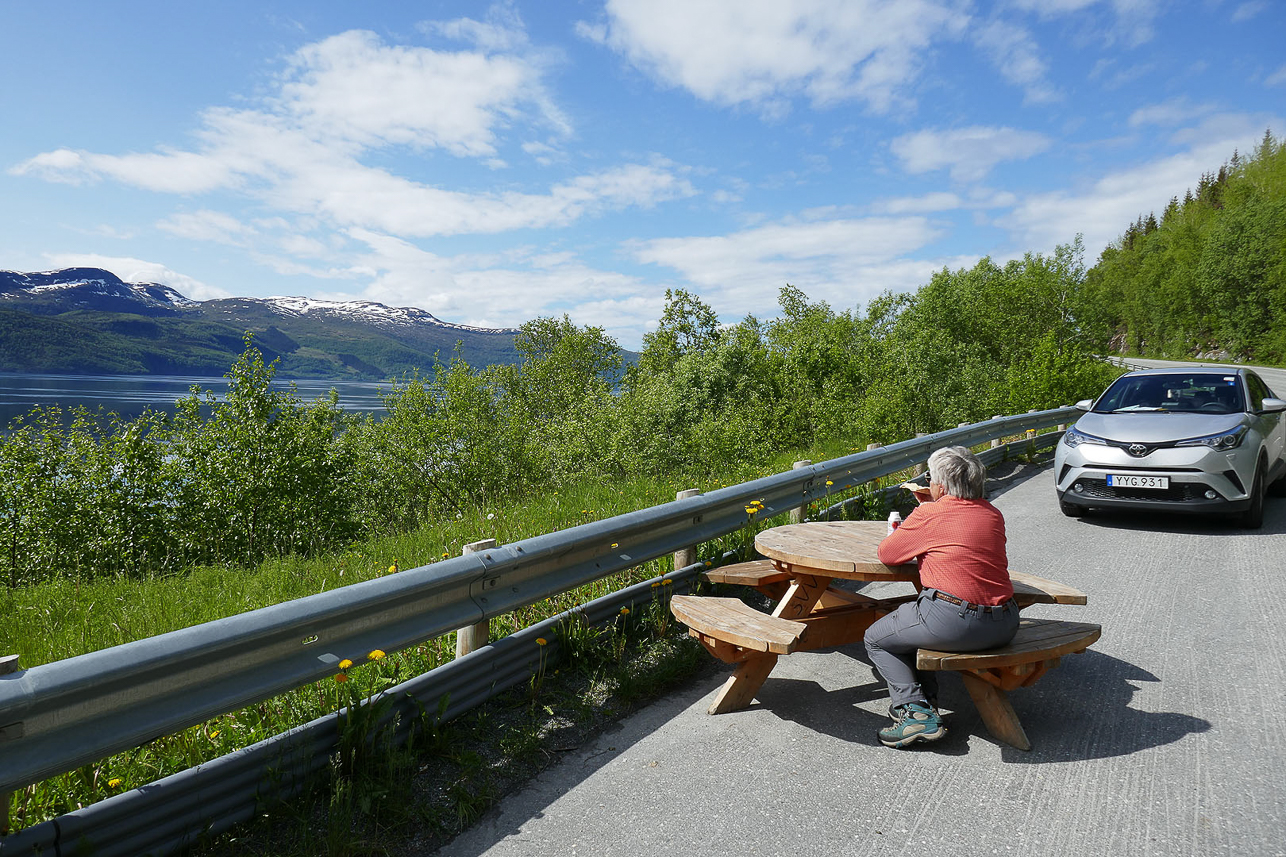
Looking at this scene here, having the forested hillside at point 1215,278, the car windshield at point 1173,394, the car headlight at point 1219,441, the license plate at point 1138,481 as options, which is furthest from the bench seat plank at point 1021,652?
the forested hillside at point 1215,278

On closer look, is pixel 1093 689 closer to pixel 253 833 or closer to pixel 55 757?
pixel 253 833


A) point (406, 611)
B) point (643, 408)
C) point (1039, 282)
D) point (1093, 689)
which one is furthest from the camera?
point (1039, 282)

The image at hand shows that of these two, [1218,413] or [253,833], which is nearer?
[253,833]

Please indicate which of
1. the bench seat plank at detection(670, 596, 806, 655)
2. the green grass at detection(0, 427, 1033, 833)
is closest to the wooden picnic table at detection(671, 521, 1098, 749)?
the bench seat plank at detection(670, 596, 806, 655)

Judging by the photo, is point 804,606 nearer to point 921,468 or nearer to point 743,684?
point 743,684

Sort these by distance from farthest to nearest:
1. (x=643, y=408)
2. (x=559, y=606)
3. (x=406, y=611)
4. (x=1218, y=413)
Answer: (x=643, y=408), (x=1218, y=413), (x=559, y=606), (x=406, y=611)

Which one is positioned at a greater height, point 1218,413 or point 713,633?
point 1218,413

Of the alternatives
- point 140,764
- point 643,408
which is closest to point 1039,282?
point 643,408

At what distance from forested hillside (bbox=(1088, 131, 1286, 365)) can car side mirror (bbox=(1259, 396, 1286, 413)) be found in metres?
52.2

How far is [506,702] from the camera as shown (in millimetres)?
3664

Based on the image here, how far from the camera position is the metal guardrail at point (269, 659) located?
6.75ft

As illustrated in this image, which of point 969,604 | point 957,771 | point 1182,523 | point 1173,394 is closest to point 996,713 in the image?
point 957,771

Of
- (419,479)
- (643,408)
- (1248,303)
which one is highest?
(1248,303)

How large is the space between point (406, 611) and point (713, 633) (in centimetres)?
144
